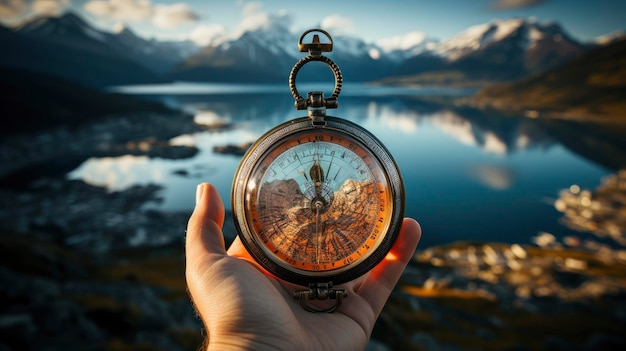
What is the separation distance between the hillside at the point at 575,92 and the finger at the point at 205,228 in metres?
129

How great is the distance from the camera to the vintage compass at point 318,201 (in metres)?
3.58

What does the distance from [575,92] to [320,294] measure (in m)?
153

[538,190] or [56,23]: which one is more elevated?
[56,23]

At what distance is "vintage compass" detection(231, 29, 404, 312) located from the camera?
11.7 feet

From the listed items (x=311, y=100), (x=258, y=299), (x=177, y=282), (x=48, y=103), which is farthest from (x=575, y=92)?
(x=258, y=299)

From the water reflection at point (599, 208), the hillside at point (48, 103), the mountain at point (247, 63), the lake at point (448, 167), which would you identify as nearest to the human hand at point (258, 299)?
the lake at point (448, 167)

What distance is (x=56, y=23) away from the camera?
159 m

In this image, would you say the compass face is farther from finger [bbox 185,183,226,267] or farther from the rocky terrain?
the rocky terrain

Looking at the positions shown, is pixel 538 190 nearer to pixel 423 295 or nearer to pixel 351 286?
pixel 423 295

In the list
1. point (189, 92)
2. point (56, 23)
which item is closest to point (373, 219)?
point (189, 92)

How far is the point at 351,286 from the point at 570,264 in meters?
34.8

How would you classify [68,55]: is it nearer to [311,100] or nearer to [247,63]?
[247,63]

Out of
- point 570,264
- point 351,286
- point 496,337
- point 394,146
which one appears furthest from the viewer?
point 394,146

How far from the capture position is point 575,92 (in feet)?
418
